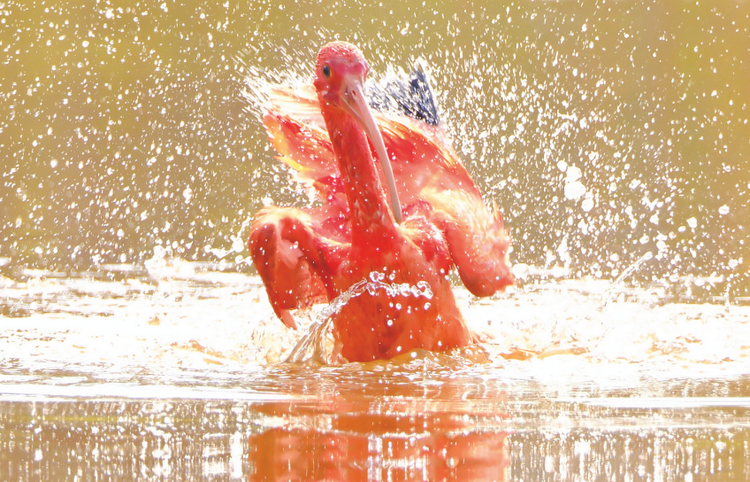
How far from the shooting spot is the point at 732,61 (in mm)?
9836

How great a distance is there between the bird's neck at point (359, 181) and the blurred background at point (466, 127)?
3123 millimetres

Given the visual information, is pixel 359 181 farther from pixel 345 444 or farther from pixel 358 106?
pixel 345 444

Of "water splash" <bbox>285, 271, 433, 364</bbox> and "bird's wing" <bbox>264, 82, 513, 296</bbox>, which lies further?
"bird's wing" <bbox>264, 82, 513, 296</bbox>

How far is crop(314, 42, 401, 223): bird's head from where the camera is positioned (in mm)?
3594

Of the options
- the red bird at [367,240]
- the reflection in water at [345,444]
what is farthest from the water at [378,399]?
the red bird at [367,240]

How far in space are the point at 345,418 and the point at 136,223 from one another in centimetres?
654

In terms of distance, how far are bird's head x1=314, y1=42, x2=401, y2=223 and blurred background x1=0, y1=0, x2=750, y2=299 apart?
10.2ft

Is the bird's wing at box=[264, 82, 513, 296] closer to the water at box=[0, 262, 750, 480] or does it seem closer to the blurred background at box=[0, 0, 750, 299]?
the water at box=[0, 262, 750, 480]

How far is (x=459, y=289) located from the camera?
19.6 feet

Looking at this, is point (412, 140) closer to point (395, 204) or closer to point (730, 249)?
point (395, 204)

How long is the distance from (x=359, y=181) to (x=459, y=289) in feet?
8.08

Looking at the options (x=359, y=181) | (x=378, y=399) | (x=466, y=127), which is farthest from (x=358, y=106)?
(x=466, y=127)

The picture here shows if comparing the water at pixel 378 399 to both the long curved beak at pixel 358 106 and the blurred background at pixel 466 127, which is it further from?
the blurred background at pixel 466 127

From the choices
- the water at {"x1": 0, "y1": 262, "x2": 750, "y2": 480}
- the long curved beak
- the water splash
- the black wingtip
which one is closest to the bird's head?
the long curved beak
